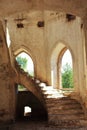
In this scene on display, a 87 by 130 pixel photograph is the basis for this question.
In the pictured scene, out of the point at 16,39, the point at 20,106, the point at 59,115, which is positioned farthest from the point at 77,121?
the point at 16,39

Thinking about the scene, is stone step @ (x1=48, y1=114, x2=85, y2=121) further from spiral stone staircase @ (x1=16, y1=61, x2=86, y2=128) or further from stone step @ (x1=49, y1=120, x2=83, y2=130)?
stone step @ (x1=49, y1=120, x2=83, y2=130)

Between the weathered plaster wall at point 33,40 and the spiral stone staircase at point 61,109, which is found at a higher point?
the weathered plaster wall at point 33,40

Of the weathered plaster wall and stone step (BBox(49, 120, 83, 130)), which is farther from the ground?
the weathered plaster wall

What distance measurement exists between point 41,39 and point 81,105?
5439 mm

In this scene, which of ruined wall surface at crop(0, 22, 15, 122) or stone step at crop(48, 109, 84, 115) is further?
ruined wall surface at crop(0, 22, 15, 122)

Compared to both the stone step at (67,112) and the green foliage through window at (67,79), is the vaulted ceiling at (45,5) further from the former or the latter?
the green foliage through window at (67,79)

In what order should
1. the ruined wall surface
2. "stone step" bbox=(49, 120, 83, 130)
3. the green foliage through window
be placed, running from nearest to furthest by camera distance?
"stone step" bbox=(49, 120, 83, 130) < the ruined wall surface < the green foliage through window

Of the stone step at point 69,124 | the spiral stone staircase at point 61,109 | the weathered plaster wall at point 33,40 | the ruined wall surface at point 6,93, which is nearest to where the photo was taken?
the stone step at point 69,124

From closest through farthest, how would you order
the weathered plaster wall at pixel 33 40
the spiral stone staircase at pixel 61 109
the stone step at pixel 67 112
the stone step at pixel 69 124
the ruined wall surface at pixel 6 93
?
the stone step at pixel 69 124 → the spiral stone staircase at pixel 61 109 → the stone step at pixel 67 112 → the ruined wall surface at pixel 6 93 → the weathered plaster wall at pixel 33 40

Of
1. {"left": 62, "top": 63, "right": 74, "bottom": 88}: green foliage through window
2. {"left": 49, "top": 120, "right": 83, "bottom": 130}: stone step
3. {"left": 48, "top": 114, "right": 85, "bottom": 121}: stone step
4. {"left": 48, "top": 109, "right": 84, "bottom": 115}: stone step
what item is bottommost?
{"left": 49, "top": 120, "right": 83, "bottom": 130}: stone step

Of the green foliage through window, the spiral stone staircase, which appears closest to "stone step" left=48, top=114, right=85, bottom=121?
the spiral stone staircase

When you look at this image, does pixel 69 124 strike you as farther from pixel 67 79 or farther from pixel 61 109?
pixel 67 79

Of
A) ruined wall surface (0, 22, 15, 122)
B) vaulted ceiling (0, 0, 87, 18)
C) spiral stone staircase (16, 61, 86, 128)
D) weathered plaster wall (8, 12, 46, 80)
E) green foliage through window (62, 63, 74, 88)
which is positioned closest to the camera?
vaulted ceiling (0, 0, 87, 18)

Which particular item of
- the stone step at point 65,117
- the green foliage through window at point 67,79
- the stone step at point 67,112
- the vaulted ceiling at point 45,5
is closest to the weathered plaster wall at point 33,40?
the green foliage through window at point 67,79
